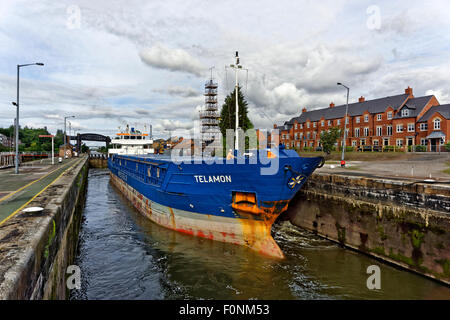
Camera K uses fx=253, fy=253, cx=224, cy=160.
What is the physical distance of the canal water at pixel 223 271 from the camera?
8.98m

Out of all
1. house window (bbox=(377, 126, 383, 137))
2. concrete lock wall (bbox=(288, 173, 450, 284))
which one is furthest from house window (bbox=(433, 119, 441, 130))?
concrete lock wall (bbox=(288, 173, 450, 284))

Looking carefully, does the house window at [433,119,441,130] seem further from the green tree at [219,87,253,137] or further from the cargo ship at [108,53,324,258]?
the cargo ship at [108,53,324,258]

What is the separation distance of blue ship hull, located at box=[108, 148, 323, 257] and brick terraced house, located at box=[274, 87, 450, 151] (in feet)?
111

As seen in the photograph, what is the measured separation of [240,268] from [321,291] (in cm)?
316

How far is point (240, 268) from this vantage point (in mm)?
10523

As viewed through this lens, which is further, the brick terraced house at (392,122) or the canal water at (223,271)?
the brick terraced house at (392,122)

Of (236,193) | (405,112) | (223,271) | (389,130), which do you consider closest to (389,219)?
(236,193)

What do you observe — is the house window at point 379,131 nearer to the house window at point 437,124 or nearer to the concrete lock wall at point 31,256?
the house window at point 437,124

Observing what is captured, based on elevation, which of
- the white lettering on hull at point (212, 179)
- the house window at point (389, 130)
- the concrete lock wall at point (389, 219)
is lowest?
the concrete lock wall at point (389, 219)

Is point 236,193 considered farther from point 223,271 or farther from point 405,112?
point 405,112

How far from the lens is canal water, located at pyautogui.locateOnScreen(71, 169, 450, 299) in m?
8.98

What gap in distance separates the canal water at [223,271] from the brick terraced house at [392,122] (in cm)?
3212

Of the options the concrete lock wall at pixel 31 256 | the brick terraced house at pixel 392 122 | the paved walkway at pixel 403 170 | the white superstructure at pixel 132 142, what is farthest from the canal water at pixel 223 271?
the brick terraced house at pixel 392 122

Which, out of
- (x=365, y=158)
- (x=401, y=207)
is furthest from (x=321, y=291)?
(x=365, y=158)
